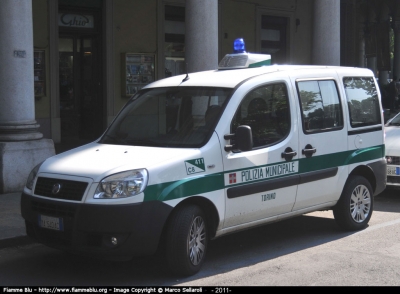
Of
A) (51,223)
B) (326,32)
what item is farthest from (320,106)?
(326,32)

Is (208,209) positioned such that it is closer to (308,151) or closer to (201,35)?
(308,151)

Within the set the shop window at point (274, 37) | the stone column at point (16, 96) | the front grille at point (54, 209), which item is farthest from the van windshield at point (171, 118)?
the shop window at point (274, 37)

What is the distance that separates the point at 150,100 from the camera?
715 cm

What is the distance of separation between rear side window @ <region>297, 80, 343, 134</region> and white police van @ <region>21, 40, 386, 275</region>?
0.01 metres

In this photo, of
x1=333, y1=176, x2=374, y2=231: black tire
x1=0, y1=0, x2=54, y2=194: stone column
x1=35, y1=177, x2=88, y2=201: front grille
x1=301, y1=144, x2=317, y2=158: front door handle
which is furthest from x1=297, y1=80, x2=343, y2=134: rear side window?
x1=0, y1=0, x2=54, y2=194: stone column

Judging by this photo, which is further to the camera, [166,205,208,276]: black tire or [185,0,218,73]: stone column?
[185,0,218,73]: stone column

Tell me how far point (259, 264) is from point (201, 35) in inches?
265

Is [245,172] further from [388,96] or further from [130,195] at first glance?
[388,96]

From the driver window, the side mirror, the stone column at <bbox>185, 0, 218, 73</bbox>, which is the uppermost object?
the stone column at <bbox>185, 0, 218, 73</bbox>

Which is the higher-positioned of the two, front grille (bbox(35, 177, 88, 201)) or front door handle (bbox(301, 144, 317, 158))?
front door handle (bbox(301, 144, 317, 158))

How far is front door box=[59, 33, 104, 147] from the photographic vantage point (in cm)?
1567

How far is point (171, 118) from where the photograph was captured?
6.68m

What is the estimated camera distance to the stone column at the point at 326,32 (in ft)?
52.4

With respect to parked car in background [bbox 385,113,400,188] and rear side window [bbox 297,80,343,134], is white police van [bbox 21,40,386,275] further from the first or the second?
parked car in background [bbox 385,113,400,188]
